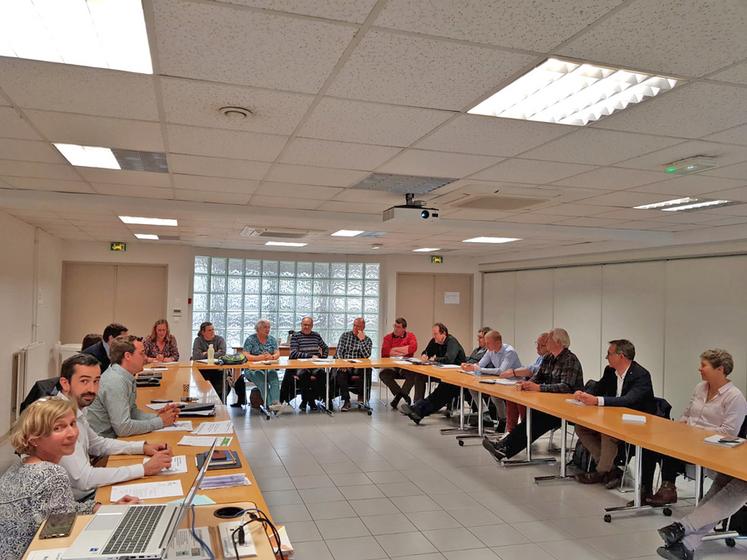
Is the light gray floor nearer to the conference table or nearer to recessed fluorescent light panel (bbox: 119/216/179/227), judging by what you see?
the conference table

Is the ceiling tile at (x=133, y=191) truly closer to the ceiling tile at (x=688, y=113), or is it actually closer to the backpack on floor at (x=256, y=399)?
the backpack on floor at (x=256, y=399)

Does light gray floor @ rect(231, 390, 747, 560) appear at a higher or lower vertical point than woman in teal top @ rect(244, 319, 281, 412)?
lower

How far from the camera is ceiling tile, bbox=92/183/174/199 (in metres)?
4.88

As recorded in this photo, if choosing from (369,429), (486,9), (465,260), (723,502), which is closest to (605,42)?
(486,9)

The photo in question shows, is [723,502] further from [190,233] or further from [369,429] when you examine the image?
[190,233]

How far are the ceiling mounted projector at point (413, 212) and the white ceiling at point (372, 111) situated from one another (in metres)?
0.15

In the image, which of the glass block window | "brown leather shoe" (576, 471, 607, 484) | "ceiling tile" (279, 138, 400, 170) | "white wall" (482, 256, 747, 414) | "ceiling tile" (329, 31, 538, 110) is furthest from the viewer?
the glass block window

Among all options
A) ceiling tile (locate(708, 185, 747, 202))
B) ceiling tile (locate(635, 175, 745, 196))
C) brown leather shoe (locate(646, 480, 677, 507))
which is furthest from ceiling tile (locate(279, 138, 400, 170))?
brown leather shoe (locate(646, 480, 677, 507))

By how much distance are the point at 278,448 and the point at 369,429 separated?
1.43m

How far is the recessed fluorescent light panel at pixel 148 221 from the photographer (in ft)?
22.5

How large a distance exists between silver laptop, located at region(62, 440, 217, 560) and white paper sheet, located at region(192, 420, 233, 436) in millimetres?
1499

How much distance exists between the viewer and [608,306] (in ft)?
28.1

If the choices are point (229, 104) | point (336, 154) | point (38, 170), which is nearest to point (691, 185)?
point (336, 154)

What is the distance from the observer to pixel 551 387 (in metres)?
5.60
